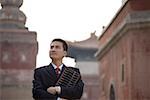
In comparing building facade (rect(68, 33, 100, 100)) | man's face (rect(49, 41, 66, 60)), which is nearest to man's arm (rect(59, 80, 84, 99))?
man's face (rect(49, 41, 66, 60))

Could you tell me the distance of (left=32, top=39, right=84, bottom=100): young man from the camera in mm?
3096

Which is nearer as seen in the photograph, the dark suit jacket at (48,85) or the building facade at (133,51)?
the dark suit jacket at (48,85)

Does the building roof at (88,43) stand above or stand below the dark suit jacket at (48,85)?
above

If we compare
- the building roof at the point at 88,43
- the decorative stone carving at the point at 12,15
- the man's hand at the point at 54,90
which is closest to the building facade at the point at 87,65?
the building roof at the point at 88,43

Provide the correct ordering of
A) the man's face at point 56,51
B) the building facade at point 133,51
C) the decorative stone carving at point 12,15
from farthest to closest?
the decorative stone carving at point 12,15
the building facade at point 133,51
the man's face at point 56,51

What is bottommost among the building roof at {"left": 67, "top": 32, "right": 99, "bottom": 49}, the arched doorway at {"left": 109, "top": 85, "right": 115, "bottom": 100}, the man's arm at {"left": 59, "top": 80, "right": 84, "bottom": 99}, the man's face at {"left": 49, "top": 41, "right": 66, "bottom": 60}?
the arched doorway at {"left": 109, "top": 85, "right": 115, "bottom": 100}

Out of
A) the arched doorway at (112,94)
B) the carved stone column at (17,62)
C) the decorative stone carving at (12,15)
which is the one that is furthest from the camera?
the decorative stone carving at (12,15)

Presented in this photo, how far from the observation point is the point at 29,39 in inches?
645

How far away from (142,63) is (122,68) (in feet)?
3.84

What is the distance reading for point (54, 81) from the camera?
3.16m

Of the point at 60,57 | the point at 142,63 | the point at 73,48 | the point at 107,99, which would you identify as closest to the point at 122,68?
the point at 142,63

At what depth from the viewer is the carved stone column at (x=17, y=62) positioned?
1611cm

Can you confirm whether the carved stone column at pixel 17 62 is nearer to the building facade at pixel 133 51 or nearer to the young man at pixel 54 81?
the building facade at pixel 133 51

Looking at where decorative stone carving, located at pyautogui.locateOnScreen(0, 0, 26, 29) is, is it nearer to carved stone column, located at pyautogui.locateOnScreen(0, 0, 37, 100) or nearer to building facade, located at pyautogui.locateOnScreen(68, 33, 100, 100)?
carved stone column, located at pyautogui.locateOnScreen(0, 0, 37, 100)
